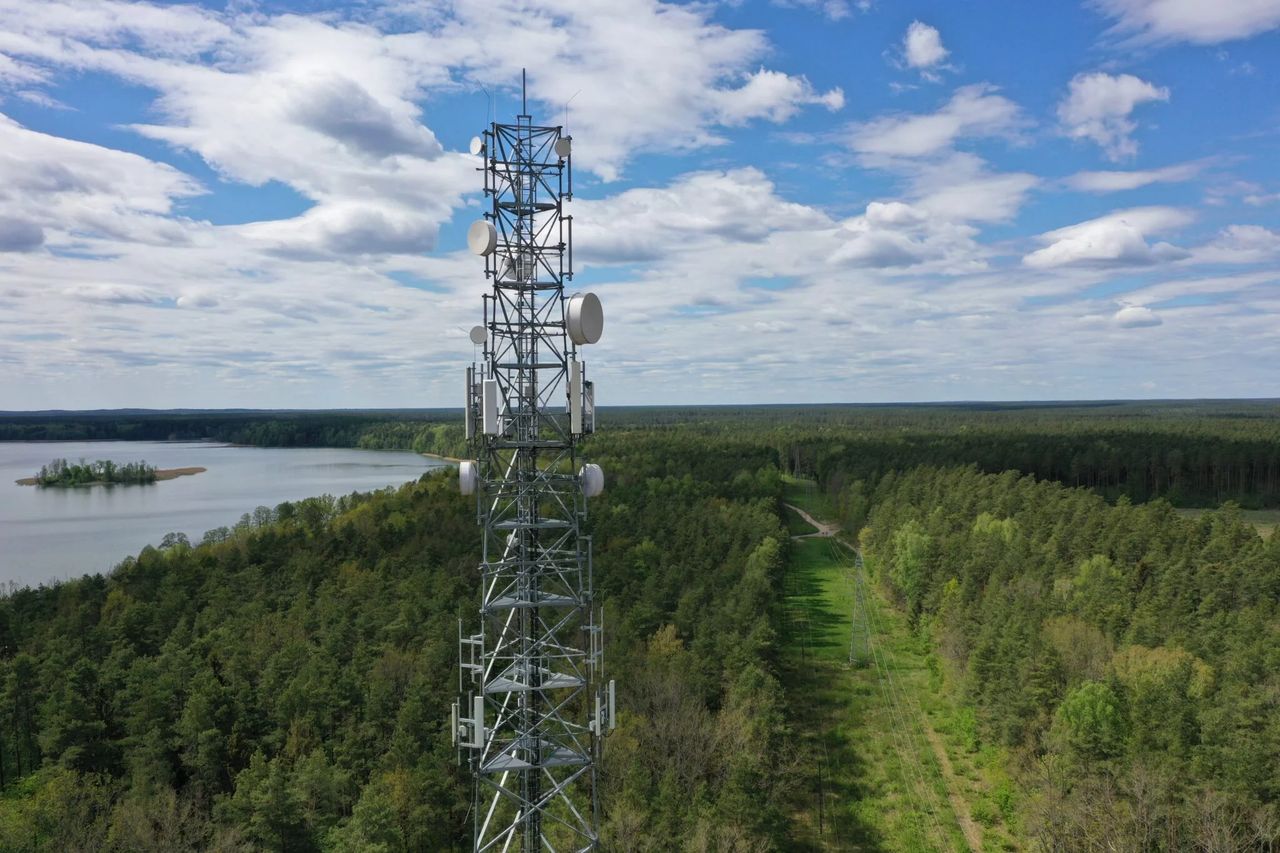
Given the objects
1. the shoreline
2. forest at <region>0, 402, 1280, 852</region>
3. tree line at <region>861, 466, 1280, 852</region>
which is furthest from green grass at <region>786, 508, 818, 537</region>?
the shoreline

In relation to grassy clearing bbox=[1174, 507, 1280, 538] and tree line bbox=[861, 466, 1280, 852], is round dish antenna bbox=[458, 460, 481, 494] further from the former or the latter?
grassy clearing bbox=[1174, 507, 1280, 538]

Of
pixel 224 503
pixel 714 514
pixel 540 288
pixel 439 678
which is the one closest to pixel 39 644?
pixel 439 678

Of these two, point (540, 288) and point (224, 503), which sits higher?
point (540, 288)

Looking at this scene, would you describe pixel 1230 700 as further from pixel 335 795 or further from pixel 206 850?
pixel 206 850

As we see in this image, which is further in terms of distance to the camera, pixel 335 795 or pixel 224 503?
pixel 224 503

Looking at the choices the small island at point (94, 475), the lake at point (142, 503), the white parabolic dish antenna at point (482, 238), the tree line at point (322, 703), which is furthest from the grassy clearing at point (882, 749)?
the small island at point (94, 475)

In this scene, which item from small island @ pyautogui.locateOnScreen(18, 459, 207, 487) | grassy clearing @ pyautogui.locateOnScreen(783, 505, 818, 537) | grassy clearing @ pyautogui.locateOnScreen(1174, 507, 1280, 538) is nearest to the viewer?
grassy clearing @ pyautogui.locateOnScreen(783, 505, 818, 537)

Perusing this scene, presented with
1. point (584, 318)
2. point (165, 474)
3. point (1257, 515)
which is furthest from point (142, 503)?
point (1257, 515)
